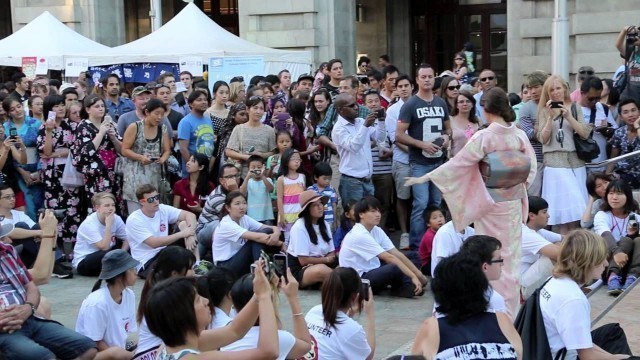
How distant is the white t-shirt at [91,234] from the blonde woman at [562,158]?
14.0 feet

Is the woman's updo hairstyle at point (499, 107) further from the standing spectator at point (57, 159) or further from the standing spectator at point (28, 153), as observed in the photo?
the standing spectator at point (28, 153)

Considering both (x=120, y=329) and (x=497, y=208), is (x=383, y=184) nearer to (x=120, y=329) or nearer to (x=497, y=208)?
(x=497, y=208)

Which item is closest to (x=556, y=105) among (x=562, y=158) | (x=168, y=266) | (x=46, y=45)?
(x=562, y=158)

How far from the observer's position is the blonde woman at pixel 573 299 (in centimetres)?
580

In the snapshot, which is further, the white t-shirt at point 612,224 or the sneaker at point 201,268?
the white t-shirt at point 612,224

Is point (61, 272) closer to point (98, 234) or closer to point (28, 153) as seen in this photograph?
point (98, 234)

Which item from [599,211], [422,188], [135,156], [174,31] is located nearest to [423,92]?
[422,188]

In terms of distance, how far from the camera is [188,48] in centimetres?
1739

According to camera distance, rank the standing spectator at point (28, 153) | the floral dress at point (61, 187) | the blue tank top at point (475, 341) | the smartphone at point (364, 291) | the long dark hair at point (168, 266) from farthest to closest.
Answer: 1. the standing spectator at point (28, 153)
2. the floral dress at point (61, 187)
3. the long dark hair at point (168, 266)
4. the smartphone at point (364, 291)
5. the blue tank top at point (475, 341)

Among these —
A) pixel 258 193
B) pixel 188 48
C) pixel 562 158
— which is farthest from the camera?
pixel 188 48

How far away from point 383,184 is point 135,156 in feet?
9.21

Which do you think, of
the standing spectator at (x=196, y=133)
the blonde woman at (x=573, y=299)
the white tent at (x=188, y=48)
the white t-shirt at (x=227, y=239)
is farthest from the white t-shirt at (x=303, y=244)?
the white tent at (x=188, y=48)

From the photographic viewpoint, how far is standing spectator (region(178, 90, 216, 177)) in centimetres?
1185

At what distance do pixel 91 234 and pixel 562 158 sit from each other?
4737 mm
